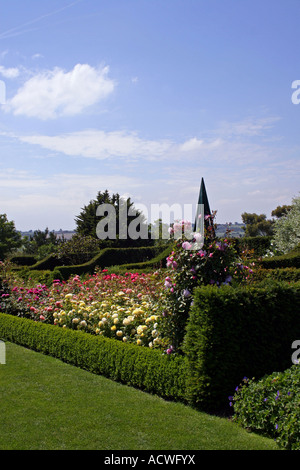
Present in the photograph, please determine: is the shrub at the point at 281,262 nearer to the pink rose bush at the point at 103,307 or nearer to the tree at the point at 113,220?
the pink rose bush at the point at 103,307

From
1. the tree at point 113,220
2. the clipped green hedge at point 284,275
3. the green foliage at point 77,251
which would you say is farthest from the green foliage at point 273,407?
the tree at point 113,220

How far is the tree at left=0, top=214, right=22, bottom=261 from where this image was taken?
44.2 metres

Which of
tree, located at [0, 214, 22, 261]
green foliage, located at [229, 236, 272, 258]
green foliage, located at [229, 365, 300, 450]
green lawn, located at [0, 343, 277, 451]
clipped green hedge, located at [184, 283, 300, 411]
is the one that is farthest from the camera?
tree, located at [0, 214, 22, 261]

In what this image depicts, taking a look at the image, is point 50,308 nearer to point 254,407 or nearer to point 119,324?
point 119,324

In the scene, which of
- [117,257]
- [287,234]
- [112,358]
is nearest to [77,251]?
[117,257]

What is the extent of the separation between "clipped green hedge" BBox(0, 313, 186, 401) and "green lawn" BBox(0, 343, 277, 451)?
0.18 meters

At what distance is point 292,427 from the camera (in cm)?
426

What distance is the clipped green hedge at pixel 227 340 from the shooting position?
5.29 meters

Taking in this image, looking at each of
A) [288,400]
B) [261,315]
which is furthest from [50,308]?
[288,400]

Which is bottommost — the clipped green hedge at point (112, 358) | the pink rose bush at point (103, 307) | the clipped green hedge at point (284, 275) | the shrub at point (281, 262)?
the clipped green hedge at point (112, 358)

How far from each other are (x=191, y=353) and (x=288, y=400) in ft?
4.37

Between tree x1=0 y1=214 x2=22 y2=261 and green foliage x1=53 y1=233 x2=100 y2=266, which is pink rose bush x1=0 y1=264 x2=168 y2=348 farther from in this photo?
tree x1=0 y1=214 x2=22 y2=261

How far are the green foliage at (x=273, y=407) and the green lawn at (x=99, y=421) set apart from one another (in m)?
0.15

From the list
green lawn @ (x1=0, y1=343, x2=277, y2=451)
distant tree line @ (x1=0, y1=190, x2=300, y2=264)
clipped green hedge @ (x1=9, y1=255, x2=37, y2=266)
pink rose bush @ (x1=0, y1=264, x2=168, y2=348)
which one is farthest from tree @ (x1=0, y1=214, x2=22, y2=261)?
green lawn @ (x1=0, y1=343, x2=277, y2=451)
